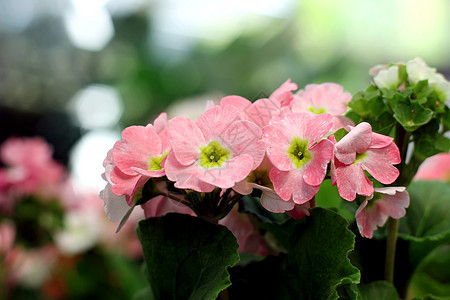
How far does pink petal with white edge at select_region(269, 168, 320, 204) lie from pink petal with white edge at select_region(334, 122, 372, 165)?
23 mm

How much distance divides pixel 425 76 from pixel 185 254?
0.67 feet

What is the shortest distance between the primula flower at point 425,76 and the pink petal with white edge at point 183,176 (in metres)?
0.17

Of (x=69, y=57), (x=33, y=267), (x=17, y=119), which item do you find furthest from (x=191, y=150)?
(x=69, y=57)

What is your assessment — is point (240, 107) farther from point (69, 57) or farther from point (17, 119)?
point (69, 57)

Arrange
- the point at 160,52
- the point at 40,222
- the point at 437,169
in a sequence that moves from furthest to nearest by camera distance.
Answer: the point at 160,52
the point at 40,222
the point at 437,169

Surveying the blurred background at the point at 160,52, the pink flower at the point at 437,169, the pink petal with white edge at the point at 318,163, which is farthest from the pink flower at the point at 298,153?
the blurred background at the point at 160,52

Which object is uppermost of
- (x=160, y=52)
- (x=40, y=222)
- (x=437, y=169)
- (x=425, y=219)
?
(x=425, y=219)

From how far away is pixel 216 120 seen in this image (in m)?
0.28

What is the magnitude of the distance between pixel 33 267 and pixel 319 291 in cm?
66

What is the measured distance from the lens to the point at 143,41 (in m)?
2.30

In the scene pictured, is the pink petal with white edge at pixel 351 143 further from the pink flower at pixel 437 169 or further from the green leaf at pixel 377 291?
the pink flower at pixel 437 169

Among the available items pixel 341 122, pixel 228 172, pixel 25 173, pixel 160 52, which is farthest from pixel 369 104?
pixel 160 52

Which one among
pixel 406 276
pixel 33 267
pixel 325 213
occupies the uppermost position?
pixel 325 213

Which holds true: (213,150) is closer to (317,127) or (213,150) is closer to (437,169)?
(317,127)
